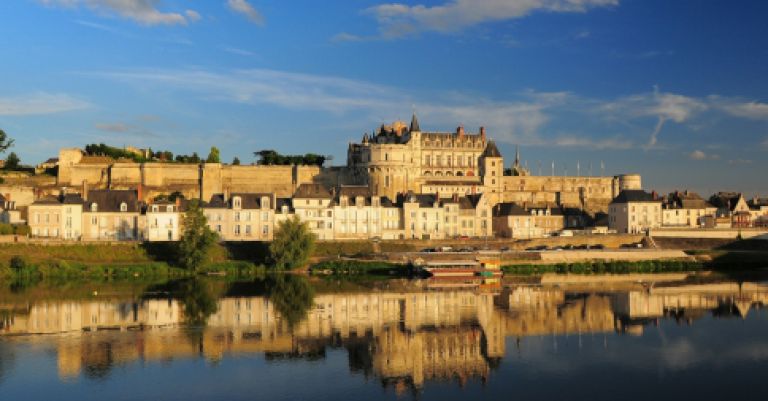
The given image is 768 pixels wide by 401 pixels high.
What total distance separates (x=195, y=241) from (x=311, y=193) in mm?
11351

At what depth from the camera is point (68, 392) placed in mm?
18969

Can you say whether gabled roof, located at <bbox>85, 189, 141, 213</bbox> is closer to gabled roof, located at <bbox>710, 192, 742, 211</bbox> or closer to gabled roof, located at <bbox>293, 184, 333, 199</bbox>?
gabled roof, located at <bbox>293, 184, 333, 199</bbox>

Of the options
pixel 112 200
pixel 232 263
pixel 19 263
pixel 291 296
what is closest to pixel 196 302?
pixel 291 296

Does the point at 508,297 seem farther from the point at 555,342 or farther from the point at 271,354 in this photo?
the point at 271,354

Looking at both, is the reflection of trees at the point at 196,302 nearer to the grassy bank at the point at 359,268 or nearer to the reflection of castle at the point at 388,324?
the reflection of castle at the point at 388,324

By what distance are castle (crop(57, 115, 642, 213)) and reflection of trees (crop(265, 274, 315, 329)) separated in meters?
25.1

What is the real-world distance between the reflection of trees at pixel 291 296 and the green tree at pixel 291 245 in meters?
1.22

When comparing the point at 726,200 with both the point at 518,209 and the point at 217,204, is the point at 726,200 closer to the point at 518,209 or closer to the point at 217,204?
the point at 518,209

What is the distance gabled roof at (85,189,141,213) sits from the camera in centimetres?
5047

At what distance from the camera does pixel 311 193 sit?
177ft

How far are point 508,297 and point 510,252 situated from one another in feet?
44.4

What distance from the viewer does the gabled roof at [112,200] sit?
50.5m

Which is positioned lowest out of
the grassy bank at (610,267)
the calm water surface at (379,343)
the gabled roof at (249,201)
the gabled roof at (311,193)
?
the calm water surface at (379,343)

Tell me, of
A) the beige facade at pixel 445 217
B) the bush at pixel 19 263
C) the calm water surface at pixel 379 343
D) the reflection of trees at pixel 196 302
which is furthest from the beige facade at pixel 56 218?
the beige facade at pixel 445 217
